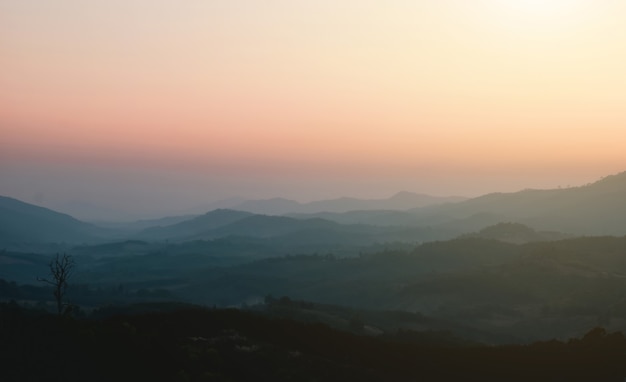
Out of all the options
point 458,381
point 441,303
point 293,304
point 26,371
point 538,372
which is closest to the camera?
point 26,371

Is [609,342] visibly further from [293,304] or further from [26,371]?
[293,304]

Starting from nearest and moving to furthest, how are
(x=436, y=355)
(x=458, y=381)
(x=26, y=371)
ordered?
(x=26, y=371) → (x=458, y=381) → (x=436, y=355)

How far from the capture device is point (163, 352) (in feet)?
142

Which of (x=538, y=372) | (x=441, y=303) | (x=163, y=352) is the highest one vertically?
(x=163, y=352)

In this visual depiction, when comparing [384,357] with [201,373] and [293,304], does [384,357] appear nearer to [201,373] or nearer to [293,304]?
[201,373]

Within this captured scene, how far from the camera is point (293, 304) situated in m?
164

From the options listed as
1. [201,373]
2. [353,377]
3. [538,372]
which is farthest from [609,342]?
[201,373]

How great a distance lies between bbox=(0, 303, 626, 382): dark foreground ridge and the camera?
1539 inches

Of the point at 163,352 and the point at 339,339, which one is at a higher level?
the point at 163,352

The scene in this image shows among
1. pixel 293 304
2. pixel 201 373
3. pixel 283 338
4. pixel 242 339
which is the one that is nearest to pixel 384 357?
pixel 283 338

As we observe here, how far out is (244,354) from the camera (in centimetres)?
4844

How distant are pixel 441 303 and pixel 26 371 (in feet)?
582

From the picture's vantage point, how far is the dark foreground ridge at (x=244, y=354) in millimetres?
39094

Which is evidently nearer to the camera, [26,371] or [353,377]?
[26,371]
